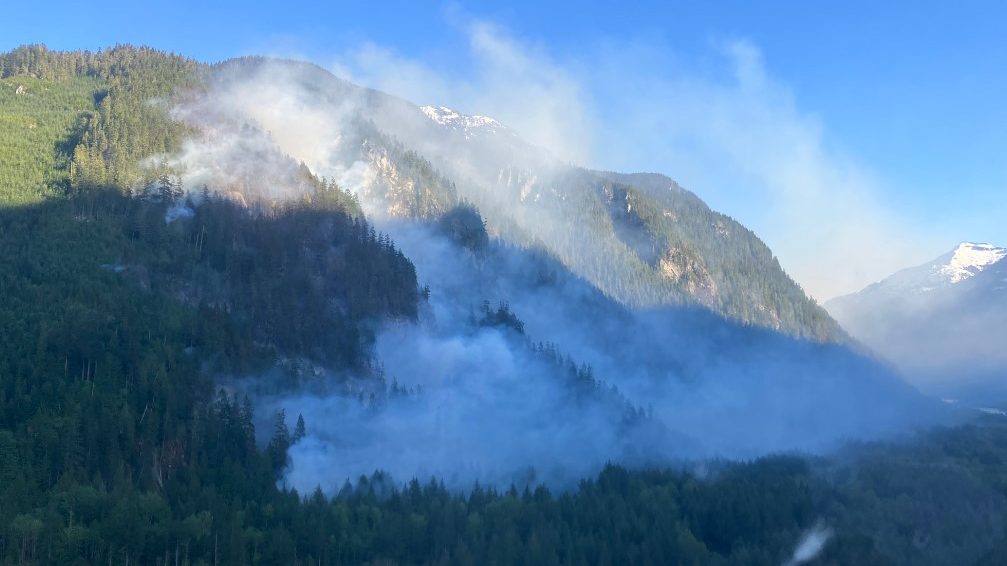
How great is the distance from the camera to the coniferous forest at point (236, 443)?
332 ft

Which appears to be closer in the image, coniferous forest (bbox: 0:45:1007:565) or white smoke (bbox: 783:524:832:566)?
coniferous forest (bbox: 0:45:1007:565)

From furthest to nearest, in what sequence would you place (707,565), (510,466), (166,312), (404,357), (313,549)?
(404,357) < (510,466) < (166,312) < (707,565) < (313,549)

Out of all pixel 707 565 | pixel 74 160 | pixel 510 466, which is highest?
pixel 74 160

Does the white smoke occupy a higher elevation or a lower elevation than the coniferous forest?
lower

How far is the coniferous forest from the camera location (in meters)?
101

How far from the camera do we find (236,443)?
120312 millimetres

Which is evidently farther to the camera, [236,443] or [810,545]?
[236,443]

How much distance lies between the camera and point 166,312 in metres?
131

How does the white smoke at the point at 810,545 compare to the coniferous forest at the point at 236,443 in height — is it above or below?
below

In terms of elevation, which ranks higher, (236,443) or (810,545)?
(236,443)

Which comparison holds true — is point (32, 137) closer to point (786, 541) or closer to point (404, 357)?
point (404, 357)

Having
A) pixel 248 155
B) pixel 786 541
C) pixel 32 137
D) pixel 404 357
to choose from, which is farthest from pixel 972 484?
pixel 32 137

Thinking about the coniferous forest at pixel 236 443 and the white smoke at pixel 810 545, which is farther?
the white smoke at pixel 810 545

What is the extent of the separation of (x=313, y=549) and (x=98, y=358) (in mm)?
39538
